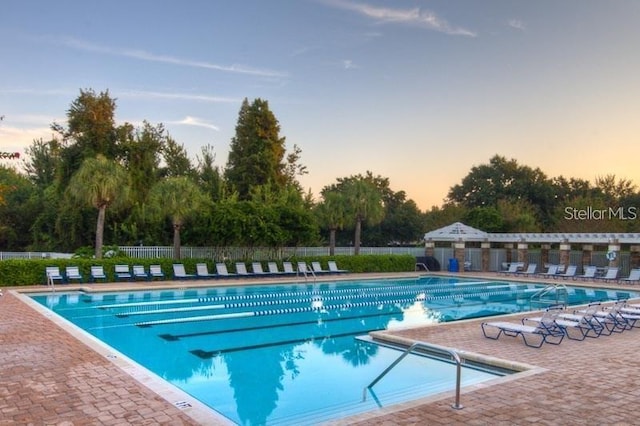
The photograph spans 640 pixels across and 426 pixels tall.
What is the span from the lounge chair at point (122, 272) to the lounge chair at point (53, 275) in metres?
1.97

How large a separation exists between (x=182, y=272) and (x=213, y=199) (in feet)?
43.7

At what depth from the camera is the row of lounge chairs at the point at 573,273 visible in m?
23.8

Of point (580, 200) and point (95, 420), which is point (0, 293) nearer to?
point (95, 420)

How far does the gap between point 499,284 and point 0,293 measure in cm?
2033

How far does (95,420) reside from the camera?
512cm

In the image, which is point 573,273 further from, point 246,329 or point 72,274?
point 72,274

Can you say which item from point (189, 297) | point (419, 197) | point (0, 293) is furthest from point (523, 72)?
point (419, 197)

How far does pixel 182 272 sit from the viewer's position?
21875 mm

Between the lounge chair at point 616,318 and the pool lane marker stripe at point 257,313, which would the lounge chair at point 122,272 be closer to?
the pool lane marker stripe at point 257,313

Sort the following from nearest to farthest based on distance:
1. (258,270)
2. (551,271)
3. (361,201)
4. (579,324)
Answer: (579,324)
(258,270)
(551,271)
(361,201)

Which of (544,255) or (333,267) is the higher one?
(544,255)

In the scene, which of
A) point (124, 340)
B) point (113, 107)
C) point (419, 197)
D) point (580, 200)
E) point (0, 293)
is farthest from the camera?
point (419, 197)

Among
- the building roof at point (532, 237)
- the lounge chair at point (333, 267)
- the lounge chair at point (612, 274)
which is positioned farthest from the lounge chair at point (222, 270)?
the lounge chair at point (612, 274)

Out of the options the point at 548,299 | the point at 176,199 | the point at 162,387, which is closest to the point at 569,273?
the point at 548,299
